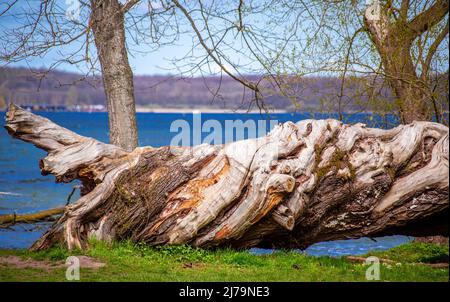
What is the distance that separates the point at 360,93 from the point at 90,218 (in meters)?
6.55

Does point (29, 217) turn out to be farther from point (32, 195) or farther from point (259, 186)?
point (32, 195)

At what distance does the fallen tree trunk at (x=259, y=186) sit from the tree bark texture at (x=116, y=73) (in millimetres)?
2156

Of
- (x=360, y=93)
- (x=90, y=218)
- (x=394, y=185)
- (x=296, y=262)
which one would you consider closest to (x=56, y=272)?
(x=90, y=218)

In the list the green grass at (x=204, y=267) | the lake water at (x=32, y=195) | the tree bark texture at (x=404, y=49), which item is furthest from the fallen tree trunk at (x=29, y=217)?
the tree bark texture at (x=404, y=49)

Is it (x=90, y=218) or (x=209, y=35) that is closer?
(x=90, y=218)

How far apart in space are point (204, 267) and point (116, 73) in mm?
5439

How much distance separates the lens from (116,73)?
13031 mm

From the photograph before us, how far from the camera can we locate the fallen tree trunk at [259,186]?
1014 centimetres

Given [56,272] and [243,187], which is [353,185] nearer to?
[243,187]

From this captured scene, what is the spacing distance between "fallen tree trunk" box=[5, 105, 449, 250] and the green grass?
12.3 inches

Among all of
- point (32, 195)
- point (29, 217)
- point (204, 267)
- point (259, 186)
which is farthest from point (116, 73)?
point (32, 195)

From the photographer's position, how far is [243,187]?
10.3 meters

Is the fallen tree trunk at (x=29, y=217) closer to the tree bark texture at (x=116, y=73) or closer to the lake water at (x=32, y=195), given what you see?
the lake water at (x=32, y=195)

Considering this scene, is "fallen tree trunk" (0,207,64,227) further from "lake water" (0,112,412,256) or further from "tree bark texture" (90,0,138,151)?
"tree bark texture" (90,0,138,151)
